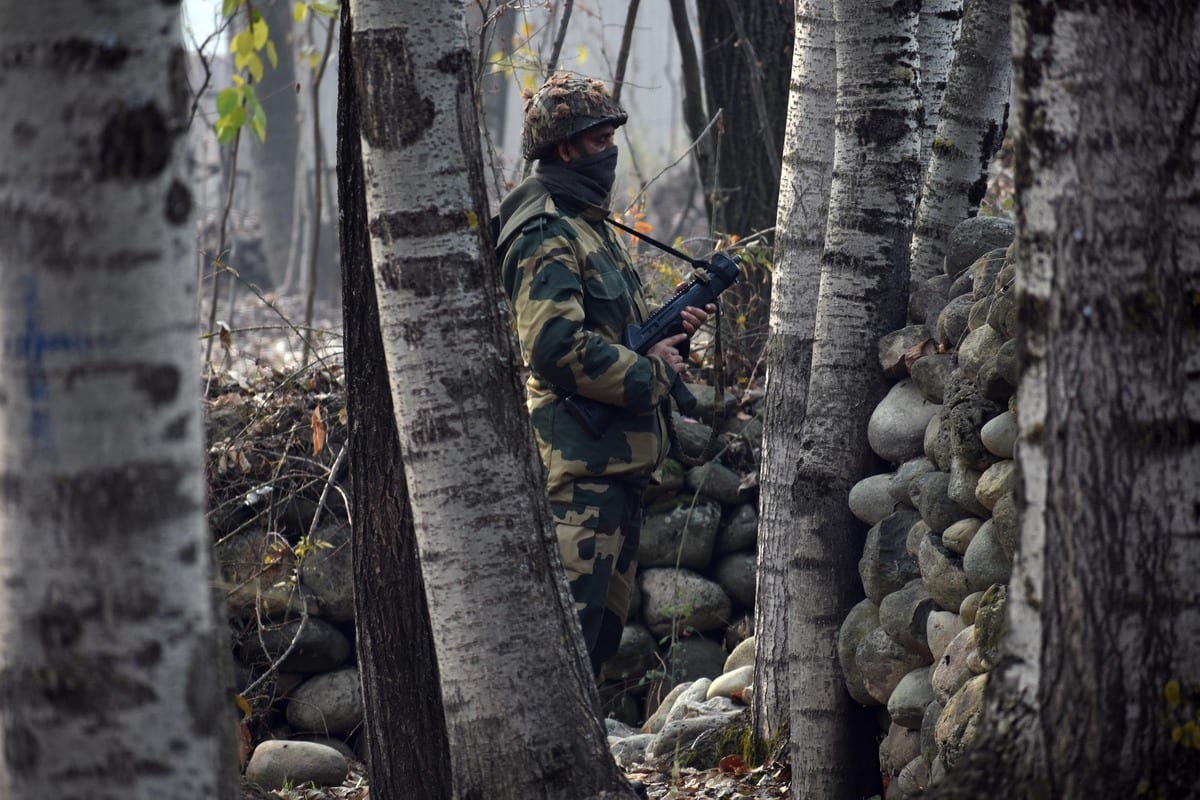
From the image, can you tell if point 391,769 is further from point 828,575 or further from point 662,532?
point 662,532

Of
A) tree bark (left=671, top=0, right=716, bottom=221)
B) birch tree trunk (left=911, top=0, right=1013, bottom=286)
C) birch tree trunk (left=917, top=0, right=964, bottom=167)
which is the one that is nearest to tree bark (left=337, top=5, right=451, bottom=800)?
birch tree trunk (left=911, top=0, right=1013, bottom=286)

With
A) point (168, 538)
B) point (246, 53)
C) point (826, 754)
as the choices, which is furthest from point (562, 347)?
point (246, 53)

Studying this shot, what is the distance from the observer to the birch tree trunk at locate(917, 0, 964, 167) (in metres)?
4.71

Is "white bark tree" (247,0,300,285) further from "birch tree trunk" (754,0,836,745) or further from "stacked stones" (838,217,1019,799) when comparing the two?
"stacked stones" (838,217,1019,799)

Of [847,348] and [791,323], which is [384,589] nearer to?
[847,348]

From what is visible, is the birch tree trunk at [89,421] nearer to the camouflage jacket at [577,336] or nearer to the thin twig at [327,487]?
the camouflage jacket at [577,336]

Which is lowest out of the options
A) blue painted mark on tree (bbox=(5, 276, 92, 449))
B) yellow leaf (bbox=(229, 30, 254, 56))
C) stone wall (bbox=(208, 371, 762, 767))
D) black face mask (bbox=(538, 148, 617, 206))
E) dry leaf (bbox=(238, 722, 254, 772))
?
dry leaf (bbox=(238, 722, 254, 772))

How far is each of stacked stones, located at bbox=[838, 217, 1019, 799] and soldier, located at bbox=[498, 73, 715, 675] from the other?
0.79 meters

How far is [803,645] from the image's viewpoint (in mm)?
4395

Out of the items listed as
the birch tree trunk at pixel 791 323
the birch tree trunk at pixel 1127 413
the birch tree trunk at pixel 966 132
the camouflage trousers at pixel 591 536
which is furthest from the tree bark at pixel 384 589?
the birch tree trunk at pixel 966 132

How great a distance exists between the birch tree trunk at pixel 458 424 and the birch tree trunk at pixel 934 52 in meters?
2.45

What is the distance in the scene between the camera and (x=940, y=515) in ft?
12.7

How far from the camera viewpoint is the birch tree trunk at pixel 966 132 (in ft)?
15.0

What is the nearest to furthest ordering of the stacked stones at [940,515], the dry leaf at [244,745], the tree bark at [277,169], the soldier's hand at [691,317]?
the stacked stones at [940,515] → the soldier's hand at [691,317] → the dry leaf at [244,745] → the tree bark at [277,169]
